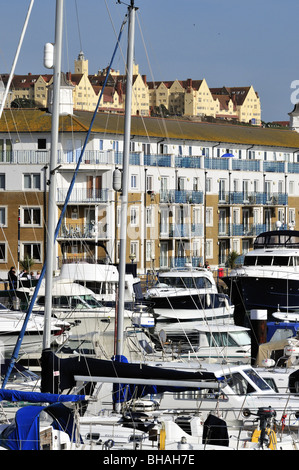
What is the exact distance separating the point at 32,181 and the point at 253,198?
1592 cm

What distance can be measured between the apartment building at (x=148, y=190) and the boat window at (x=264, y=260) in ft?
14.2

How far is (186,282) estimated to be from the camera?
116 feet

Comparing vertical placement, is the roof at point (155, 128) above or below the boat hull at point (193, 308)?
above

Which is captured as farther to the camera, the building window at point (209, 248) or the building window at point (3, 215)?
the building window at point (209, 248)

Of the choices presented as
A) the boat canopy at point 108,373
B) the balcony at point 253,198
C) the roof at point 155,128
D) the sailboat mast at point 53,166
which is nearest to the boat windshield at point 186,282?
the roof at point 155,128

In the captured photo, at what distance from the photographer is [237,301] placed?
1522 inches

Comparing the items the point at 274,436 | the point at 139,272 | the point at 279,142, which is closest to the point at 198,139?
the point at 279,142

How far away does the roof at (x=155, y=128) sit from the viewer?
4809cm

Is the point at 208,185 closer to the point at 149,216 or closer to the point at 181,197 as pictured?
the point at 181,197

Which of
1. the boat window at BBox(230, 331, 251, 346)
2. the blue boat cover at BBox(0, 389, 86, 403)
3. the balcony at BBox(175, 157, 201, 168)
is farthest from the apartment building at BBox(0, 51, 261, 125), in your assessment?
the blue boat cover at BBox(0, 389, 86, 403)

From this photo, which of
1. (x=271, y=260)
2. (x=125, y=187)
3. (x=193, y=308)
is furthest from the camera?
(x=271, y=260)

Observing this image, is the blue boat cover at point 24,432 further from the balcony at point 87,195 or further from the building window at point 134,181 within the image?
the building window at point 134,181

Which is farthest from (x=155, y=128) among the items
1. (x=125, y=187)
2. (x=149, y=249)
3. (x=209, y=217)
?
(x=125, y=187)
